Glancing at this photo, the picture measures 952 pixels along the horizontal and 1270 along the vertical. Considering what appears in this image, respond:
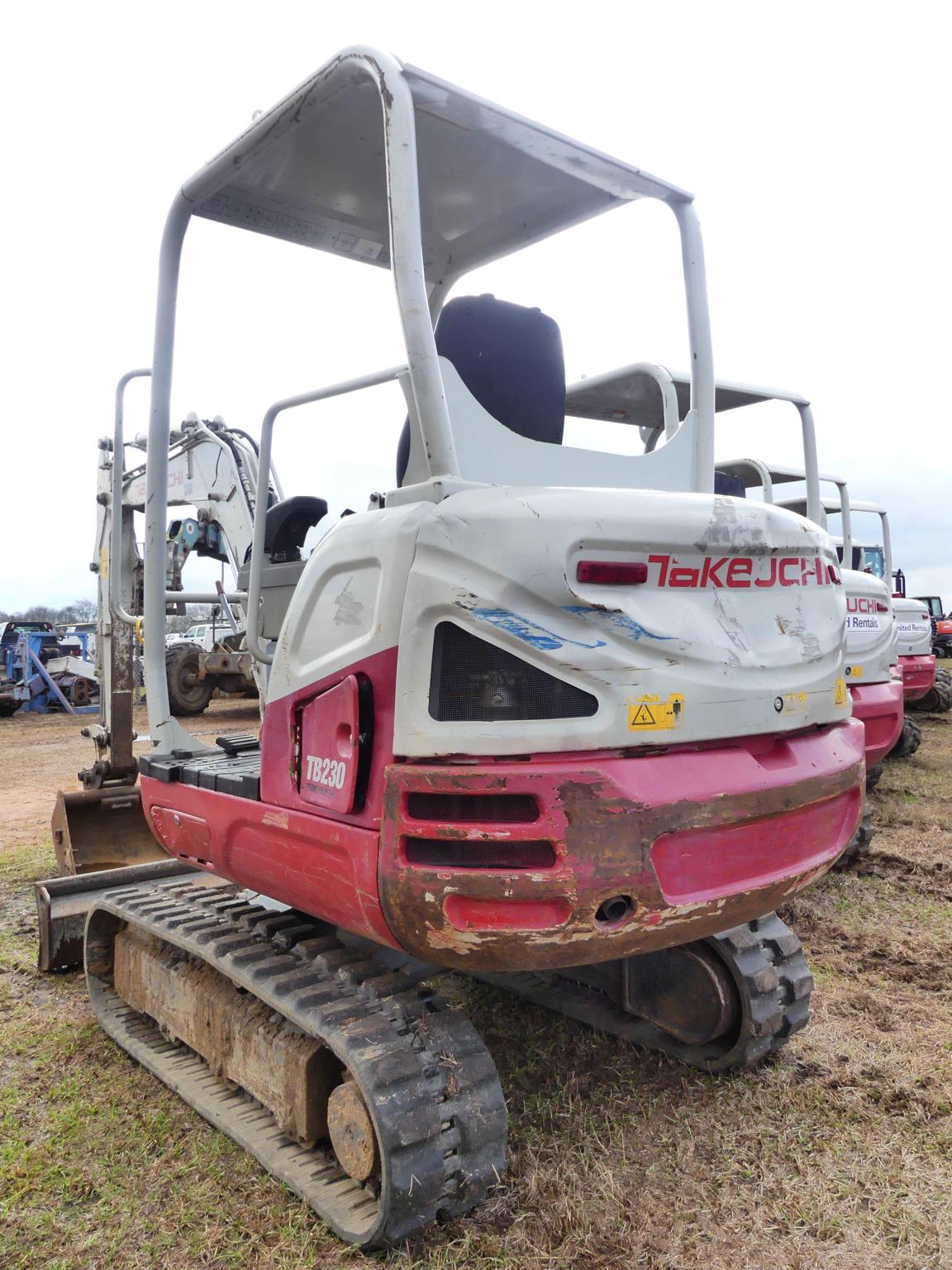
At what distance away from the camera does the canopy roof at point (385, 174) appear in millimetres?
2561

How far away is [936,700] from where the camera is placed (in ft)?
44.6

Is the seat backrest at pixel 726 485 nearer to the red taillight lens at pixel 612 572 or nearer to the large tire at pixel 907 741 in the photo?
the red taillight lens at pixel 612 572

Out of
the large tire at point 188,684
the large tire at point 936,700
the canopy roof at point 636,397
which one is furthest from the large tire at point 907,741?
the large tire at point 188,684

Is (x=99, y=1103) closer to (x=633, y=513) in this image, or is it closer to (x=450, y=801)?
(x=450, y=801)

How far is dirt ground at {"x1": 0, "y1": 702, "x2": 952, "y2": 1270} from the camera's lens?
95.0 inches

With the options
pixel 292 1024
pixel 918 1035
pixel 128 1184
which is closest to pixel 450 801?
pixel 292 1024

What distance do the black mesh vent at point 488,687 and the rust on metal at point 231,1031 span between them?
1190 millimetres

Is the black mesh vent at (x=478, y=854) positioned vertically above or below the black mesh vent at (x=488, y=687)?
below

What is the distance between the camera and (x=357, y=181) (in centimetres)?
336

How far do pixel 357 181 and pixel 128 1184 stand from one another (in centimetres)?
324

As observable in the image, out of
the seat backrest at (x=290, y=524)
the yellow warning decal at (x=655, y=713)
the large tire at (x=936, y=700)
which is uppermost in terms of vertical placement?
the seat backrest at (x=290, y=524)

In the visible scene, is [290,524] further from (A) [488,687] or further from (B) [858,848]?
(B) [858,848]

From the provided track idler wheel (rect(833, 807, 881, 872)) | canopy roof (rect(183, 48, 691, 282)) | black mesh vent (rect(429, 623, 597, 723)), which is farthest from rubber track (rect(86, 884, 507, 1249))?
track idler wheel (rect(833, 807, 881, 872))

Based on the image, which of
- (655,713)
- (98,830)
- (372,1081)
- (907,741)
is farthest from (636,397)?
(907,741)
